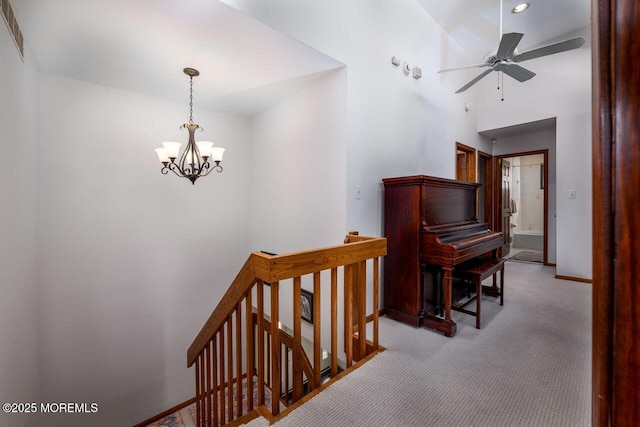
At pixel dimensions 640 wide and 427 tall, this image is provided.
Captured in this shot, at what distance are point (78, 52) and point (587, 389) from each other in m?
4.38

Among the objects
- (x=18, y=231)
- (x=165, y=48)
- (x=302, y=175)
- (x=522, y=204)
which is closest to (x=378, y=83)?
(x=302, y=175)

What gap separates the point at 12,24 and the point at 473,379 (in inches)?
143

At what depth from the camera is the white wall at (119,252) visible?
110 inches

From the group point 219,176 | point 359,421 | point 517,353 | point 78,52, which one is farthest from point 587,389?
point 78,52

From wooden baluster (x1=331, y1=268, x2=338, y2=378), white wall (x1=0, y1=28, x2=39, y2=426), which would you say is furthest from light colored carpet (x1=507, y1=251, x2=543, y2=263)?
white wall (x1=0, y1=28, x2=39, y2=426)

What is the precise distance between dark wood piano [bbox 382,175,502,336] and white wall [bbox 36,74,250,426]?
246 cm

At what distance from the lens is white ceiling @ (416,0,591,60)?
3355mm

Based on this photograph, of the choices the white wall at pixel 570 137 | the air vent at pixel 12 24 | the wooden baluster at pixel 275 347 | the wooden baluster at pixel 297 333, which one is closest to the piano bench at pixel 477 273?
the wooden baluster at pixel 297 333

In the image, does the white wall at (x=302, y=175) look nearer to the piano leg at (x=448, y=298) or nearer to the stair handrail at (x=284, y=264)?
the stair handrail at (x=284, y=264)

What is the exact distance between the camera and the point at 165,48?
2.35m

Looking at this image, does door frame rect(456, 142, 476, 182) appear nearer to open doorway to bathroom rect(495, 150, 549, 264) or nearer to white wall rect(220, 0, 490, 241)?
open doorway to bathroom rect(495, 150, 549, 264)

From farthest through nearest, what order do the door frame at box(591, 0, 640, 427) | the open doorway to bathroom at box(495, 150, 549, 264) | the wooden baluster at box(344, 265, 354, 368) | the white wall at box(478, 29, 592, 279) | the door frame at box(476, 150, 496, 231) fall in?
the open doorway to bathroom at box(495, 150, 549, 264), the door frame at box(476, 150, 496, 231), the white wall at box(478, 29, 592, 279), the wooden baluster at box(344, 265, 354, 368), the door frame at box(591, 0, 640, 427)

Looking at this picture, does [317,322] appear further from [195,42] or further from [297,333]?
[195,42]

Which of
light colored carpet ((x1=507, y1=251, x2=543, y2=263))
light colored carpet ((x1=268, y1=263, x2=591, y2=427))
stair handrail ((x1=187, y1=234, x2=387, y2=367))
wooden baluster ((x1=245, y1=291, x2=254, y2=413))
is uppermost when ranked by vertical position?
stair handrail ((x1=187, y1=234, x2=387, y2=367))
